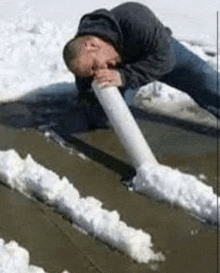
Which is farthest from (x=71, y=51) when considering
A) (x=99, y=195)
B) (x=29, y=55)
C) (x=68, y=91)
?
(x=29, y=55)

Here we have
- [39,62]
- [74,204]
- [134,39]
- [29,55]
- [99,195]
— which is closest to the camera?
[74,204]

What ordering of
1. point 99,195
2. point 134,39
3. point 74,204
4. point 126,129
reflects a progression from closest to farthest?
point 74,204
point 99,195
point 126,129
point 134,39

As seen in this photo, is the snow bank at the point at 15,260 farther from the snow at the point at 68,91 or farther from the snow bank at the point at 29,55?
the snow bank at the point at 29,55

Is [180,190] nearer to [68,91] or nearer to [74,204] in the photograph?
[74,204]

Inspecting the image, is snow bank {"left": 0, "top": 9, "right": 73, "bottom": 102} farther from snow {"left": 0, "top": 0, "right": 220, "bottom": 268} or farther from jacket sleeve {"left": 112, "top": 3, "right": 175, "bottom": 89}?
jacket sleeve {"left": 112, "top": 3, "right": 175, "bottom": 89}

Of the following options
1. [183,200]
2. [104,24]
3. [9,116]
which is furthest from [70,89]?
[183,200]

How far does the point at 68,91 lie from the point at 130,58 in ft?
3.54

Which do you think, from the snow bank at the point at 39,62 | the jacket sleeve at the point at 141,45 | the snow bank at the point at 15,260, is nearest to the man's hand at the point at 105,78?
the jacket sleeve at the point at 141,45

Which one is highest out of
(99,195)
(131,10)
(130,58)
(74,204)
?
(131,10)

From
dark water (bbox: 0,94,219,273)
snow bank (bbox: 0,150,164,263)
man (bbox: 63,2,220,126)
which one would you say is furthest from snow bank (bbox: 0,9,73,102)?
snow bank (bbox: 0,150,164,263)

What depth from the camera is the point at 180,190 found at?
10.5 ft

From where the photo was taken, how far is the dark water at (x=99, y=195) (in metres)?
2.78

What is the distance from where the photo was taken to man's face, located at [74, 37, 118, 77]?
11.6ft

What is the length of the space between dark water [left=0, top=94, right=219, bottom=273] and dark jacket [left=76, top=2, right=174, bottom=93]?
0.44m
